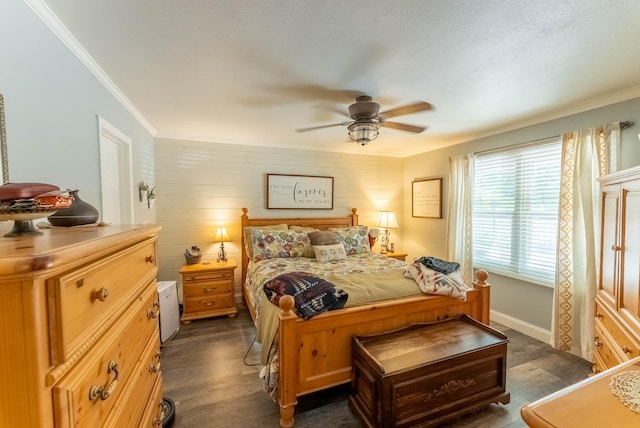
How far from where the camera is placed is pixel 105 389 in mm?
723

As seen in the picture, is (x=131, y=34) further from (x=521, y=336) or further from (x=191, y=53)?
(x=521, y=336)

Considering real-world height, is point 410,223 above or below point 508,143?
below

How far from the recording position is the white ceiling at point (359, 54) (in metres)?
1.34

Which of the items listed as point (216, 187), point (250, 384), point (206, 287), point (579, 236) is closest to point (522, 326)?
point (579, 236)

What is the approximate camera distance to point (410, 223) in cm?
473

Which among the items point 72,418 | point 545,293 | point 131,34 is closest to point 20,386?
point 72,418

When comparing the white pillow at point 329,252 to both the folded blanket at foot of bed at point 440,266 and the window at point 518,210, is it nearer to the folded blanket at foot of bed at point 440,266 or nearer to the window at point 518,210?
the folded blanket at foot of bed at point 440,266

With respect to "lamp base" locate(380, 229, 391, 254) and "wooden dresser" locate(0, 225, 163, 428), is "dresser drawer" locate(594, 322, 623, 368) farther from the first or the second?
"lamp base" locate(380, 229, 391, 254)

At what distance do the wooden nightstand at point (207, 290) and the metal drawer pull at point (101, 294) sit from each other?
2704mm

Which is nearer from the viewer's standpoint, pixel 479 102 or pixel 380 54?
pixel 380 54

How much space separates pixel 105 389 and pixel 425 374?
162 cm

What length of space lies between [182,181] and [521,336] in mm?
4504

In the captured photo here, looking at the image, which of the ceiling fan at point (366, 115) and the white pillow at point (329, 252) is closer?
the ceiling fan at point (366, 115)

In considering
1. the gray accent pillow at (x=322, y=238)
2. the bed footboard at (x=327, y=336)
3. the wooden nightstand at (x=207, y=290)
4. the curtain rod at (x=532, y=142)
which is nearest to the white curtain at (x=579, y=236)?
the curtain rod at (x=532, y=142)
